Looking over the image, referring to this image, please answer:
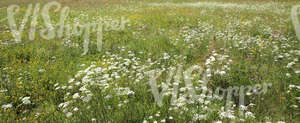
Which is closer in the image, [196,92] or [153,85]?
[196,92]

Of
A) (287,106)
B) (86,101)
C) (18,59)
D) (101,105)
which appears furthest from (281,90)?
(18,59)

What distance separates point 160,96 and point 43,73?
3.67 meters

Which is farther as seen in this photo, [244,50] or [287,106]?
[244,50]

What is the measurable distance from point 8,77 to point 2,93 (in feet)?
3.48

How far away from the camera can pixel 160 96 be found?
3.86 m

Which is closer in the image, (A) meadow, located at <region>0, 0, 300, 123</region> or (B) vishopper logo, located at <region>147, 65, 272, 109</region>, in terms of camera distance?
(A) meadow, located at <region>0, 0, 300, 123</region>

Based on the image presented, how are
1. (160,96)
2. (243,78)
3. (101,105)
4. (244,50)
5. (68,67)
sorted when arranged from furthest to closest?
(244,50) < (68,67) < (243,78) < (160,96) < (101,105)

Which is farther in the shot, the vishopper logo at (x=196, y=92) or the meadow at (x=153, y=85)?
the vishopper logo at (x=196, y=92)

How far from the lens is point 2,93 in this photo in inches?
162

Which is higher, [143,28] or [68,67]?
[143,28]

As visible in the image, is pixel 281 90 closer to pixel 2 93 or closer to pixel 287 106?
pixel 287 106

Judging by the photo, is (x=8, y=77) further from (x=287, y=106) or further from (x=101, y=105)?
(x=287, y=106)

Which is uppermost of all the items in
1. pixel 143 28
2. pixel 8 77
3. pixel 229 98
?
pixel 143 28

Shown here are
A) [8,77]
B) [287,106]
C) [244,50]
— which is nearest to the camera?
[287,106]
